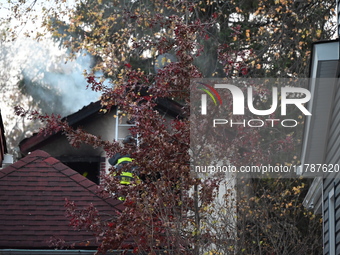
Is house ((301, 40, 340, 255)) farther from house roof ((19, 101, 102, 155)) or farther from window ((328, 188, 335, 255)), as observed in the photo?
house roof ((19, 101, 102, 155))

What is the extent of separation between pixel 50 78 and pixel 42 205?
78.0ft

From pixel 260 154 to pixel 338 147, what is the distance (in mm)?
3553

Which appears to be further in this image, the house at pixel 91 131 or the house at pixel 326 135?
the house at pixel 91 131

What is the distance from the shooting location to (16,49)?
122 ft

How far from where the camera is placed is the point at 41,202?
13.7 meters

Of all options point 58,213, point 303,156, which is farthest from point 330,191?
point 58,213

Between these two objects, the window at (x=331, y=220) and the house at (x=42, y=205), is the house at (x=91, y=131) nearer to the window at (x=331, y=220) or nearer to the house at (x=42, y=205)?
the house at (x=42, y=205)

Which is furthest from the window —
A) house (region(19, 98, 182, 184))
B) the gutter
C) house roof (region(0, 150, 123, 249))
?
house (region(19, 98, 182, 184))

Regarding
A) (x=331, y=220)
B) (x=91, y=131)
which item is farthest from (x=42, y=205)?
(x=91, y=131)

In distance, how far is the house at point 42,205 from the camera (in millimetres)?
12828

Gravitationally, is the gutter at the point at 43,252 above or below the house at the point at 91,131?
below

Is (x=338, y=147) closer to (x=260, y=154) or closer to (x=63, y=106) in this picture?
(x=260, y=154)

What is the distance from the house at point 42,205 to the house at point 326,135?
3.87m

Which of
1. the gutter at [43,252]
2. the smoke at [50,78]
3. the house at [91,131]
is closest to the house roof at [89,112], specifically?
the house at [91,131]
